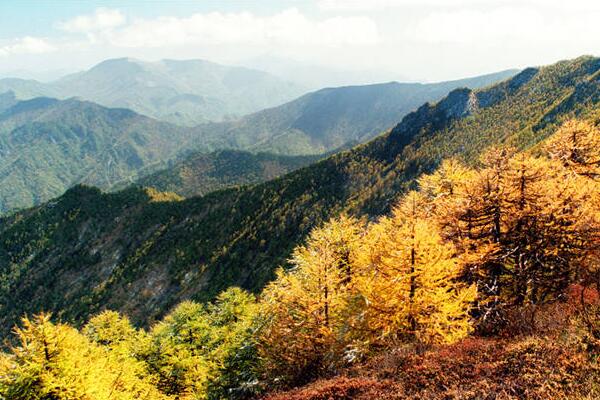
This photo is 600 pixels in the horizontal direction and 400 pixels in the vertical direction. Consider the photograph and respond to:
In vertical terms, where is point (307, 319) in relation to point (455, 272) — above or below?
below

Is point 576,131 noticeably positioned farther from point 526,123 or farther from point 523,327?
point 526,123

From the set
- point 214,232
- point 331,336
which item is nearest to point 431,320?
point 331,336

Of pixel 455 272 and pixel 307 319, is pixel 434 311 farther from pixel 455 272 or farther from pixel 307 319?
pixel 307 319

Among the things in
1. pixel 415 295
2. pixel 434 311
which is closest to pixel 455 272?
pixel 434 311

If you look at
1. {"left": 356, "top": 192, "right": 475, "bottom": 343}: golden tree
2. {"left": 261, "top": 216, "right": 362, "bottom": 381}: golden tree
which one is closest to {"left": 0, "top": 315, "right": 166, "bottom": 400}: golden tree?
{"left": 261, "top": 216, "right": 362, "bottom": 381}: golden tree

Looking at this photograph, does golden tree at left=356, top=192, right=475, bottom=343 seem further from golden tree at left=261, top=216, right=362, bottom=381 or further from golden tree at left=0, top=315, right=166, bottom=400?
golden tree at left=0, top=315, right=166, bottom=400

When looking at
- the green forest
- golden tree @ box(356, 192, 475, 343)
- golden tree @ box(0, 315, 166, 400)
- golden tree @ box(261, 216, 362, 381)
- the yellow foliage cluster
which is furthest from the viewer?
golden tree @ box(261, 216, 362, 381)

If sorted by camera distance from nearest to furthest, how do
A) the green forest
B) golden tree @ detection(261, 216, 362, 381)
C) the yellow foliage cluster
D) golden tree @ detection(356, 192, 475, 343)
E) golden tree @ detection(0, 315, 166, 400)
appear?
the green forest
golden tree @ detection(0, 315, 166, 400)
golden tree @ detection(356, 192, 475, 343)
the yellow foliage cluster
golden tree @ detection(261, 216, 362, 381)

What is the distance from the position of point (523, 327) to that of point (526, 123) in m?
196

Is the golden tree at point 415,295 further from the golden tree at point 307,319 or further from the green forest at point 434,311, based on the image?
the golden tree at point 307,319

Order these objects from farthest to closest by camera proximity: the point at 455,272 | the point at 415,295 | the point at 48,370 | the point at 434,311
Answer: the point at 455,272 → the point at 415,295 → the point at 434,311 → the point at 48,370

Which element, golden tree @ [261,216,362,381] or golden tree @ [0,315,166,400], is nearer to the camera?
golden tree @ [0,315,166,400]

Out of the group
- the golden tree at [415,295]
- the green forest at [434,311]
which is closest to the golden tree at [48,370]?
the green forest at [434,311]

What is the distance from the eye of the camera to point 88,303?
16475 cm
